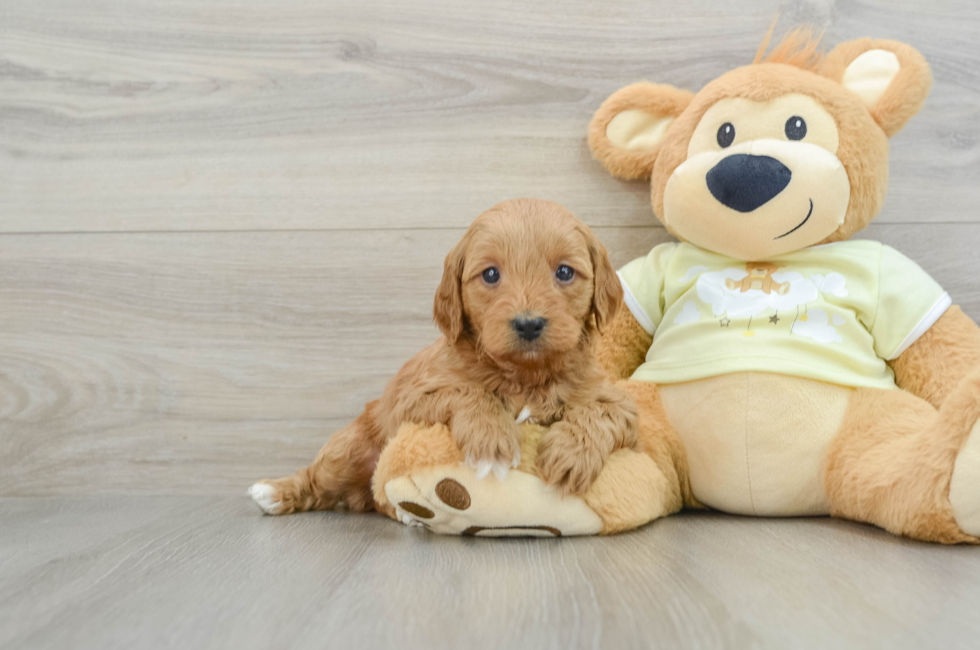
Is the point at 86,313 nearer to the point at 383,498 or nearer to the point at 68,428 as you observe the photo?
the point at 68,428

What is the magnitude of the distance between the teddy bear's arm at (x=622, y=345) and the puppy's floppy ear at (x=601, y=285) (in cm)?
21

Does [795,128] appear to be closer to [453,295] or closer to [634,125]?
[634,125]

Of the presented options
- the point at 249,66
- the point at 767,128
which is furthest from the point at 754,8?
the point at 249,66

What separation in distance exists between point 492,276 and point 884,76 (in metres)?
0.75

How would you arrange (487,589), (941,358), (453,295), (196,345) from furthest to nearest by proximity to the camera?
(196,345) < (941,358) < (453,295) < (487,589)

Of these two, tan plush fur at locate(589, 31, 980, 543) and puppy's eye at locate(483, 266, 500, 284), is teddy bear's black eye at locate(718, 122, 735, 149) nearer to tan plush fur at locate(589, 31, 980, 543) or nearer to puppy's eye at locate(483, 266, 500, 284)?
tan plush fur at locate(589, 31, 980, 543)

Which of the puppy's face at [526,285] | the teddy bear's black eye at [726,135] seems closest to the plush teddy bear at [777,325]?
the teddy bear's black eye at [726,135]

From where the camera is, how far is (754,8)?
4.35 feet

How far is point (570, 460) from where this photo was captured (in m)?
0.88

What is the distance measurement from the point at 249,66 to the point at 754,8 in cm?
95

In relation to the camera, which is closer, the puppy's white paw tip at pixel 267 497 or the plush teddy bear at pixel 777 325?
the plush teddy bear at pixel 777 325

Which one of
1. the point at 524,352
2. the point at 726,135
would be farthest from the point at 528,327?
the point at 726,135

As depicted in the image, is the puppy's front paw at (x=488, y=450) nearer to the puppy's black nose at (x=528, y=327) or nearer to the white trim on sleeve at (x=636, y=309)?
the puppy's black nose at (x=528, y=327)

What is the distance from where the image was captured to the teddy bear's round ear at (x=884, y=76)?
43.9 inches
